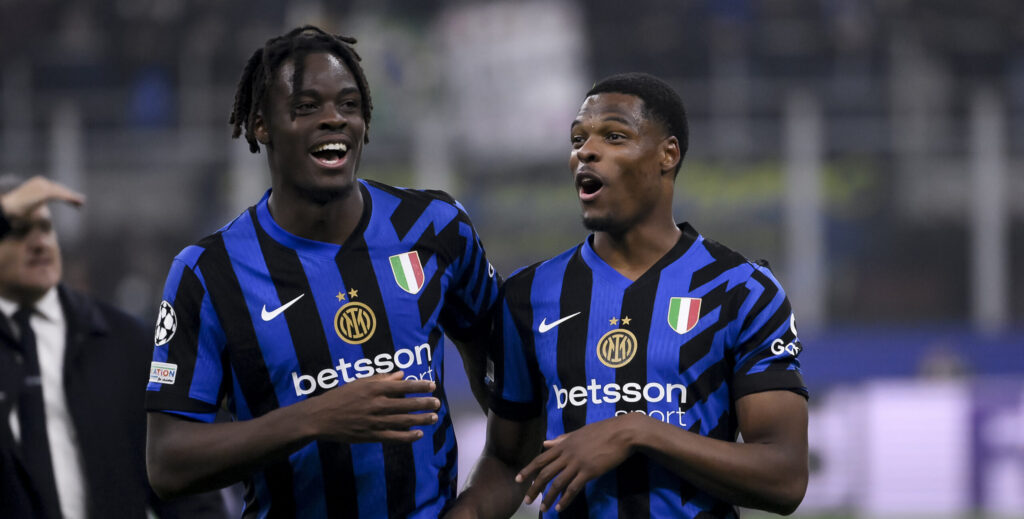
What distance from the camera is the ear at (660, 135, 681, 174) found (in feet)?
9.62

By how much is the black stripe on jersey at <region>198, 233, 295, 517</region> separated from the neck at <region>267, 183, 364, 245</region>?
7.1 inches

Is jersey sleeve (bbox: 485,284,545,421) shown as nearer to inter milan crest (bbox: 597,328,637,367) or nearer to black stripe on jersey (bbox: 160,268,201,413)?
inter milan crest (bbox: 597,328,637,367)

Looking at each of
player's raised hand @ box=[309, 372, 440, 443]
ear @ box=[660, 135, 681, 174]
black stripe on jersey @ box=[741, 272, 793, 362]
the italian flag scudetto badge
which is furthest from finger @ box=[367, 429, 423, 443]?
ear @ box=[660, 135, 681, 174]

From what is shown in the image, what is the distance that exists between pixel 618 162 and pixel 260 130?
2.85 feet

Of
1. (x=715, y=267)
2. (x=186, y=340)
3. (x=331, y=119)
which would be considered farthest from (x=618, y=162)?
(x=186, y=340)

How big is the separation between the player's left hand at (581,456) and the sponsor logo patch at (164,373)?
2.73 ft

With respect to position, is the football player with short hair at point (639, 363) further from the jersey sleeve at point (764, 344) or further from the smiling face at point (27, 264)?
the smiling face at point (27, 264)

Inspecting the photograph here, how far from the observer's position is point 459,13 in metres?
17.0

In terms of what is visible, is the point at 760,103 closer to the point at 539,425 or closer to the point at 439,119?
the point at 439,119

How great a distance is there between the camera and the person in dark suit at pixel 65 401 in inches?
148

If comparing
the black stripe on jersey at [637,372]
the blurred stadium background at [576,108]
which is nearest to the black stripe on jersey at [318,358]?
the black stripe on jersey at [637,372]

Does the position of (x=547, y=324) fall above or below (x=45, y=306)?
below

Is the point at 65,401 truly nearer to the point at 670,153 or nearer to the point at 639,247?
the point at 639,247

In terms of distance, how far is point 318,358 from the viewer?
2836 mm
